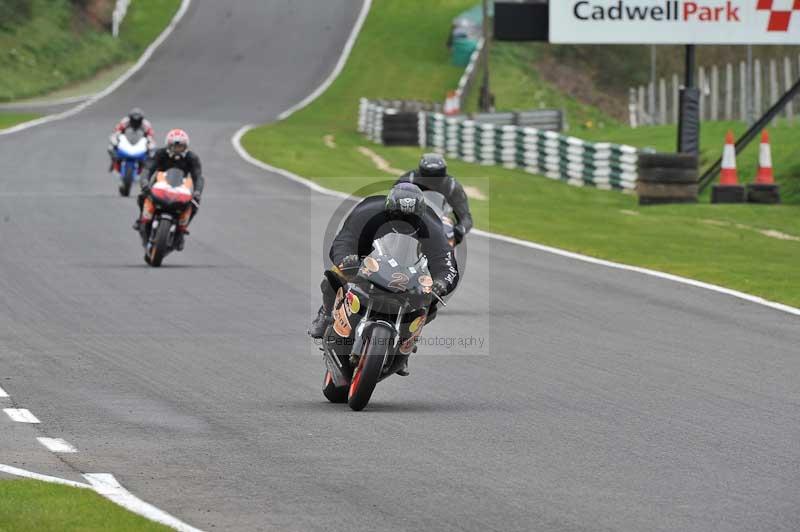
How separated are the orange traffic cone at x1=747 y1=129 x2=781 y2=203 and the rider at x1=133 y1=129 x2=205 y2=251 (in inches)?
468

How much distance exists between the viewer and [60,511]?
25.0ft

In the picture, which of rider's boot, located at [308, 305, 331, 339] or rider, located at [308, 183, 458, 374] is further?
rider's boot, located at [308, 305, 331, 339]

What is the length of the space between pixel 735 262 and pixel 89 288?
7975 millimetres

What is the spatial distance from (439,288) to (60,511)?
3755mm

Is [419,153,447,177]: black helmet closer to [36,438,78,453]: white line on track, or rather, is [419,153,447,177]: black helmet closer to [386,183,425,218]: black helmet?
[386,183,425,218]: black helmet

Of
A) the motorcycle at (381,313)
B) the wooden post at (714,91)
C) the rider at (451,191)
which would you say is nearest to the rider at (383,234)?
the motorcycle at (381,313)

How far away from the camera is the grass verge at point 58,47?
2256 inches

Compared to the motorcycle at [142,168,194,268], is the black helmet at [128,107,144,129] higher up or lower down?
higher up

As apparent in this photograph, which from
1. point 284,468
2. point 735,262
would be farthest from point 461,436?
point 735,262

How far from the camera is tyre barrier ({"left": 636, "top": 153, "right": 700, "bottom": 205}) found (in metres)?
29.4

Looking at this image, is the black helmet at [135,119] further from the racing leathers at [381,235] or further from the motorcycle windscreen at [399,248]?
the motorcycle windscreen at [399,248]

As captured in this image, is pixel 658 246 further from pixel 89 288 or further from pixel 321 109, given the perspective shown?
pixel 321 109

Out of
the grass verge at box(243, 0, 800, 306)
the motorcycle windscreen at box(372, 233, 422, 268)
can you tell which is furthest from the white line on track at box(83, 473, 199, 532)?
the grass verge at box(243, 0, 800, 306)

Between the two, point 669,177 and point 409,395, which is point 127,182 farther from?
point 409,395
